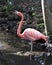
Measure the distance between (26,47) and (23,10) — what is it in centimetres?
455

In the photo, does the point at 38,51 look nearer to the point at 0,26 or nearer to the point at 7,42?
the point at 7,42

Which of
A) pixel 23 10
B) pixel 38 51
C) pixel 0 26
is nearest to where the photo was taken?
pixel 38 51

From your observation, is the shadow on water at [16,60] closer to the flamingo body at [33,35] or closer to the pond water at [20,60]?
the pond water at [20,60]

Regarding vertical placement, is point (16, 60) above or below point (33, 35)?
below

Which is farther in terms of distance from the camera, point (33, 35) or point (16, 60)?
point (33, 35)

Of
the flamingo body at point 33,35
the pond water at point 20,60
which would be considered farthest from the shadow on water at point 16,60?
the flamingo body at point 33,35

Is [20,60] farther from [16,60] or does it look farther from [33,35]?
[33,35]

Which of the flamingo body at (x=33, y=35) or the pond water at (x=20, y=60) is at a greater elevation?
the flamingo body at (x=33, y=35)

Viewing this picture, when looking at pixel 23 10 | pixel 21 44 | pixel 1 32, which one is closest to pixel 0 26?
pixel 1 32

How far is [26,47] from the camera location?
8992mm

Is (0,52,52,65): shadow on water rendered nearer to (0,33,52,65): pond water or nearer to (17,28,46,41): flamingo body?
(0,33,52,65): pond water

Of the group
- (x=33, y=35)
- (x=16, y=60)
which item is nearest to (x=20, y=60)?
(x=16, y=60)

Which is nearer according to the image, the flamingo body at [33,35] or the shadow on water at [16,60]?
the shadow on water at [16,60]

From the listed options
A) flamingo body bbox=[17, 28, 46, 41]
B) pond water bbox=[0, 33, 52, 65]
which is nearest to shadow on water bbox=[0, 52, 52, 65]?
pond water bbox=[0, 33, 52, 65]
